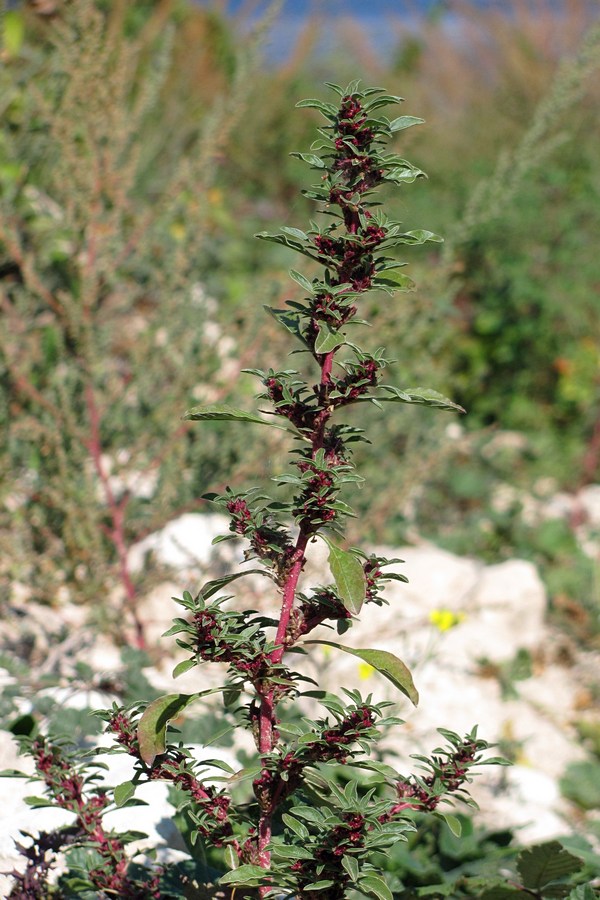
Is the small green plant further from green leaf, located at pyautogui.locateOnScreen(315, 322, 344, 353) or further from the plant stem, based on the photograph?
the plant stem


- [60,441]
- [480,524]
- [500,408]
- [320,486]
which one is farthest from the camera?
[500,408]

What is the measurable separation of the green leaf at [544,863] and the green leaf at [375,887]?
1.67 feet

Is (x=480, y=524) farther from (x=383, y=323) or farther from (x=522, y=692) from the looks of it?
(x=383, y=323)

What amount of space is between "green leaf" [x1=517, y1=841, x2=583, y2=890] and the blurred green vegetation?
46.0 inches

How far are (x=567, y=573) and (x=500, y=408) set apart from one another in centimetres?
161

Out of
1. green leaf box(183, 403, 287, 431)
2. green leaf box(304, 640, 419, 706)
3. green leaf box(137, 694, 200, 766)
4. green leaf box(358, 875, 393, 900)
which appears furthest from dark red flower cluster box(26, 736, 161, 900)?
green leaf box(183, 403, 287, 431)

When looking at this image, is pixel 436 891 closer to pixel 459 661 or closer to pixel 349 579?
pixel 349 579

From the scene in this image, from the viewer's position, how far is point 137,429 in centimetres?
322

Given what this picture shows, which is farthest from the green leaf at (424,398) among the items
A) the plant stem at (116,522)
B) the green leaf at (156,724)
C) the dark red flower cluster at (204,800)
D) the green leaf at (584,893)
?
the plant stem at (116,522)

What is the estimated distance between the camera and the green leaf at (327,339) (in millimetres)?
1249

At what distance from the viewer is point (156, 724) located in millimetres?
1295

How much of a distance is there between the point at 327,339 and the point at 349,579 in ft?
1.04

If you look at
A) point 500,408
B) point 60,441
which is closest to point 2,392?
A: point 60,441

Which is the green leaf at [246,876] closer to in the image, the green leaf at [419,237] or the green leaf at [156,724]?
the green leaf at [156,724]
